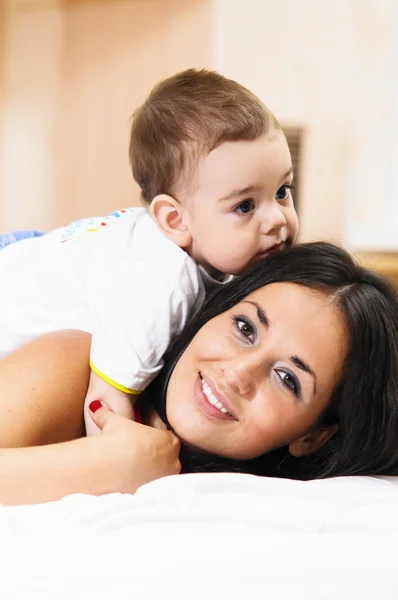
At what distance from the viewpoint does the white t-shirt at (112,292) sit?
1.36 metres

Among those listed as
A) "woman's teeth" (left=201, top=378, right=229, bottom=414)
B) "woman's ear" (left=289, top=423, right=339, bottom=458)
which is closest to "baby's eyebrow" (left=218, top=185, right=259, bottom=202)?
"woman's teeth" (left=201, top=378, right=229, bottom=414)

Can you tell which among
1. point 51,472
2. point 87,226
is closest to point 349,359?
point 51,472

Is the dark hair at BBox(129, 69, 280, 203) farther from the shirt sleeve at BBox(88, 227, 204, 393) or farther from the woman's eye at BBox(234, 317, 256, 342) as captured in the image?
the woman's eye at BBox(234, 317, 256, 342)

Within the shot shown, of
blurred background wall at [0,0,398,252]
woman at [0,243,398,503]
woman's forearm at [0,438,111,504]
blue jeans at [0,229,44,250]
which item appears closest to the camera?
woman's forearm at [0,438,111,504]

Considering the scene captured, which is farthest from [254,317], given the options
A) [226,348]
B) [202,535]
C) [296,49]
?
[296,49]

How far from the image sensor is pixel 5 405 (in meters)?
1.25

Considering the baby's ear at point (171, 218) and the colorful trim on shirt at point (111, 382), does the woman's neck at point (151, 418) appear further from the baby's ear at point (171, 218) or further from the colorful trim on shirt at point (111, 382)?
the baby's ear at point (171, 218)

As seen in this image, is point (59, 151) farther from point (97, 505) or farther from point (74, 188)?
point (97, 505)

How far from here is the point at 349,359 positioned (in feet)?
4.44

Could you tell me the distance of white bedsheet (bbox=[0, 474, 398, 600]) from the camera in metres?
0.83

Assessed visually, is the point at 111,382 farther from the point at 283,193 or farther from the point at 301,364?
the point at 283,193

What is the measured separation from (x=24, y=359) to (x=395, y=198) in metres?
3.44

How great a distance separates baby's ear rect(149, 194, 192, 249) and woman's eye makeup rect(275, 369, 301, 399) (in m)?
0.30

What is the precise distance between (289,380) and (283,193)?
351 millimetres
